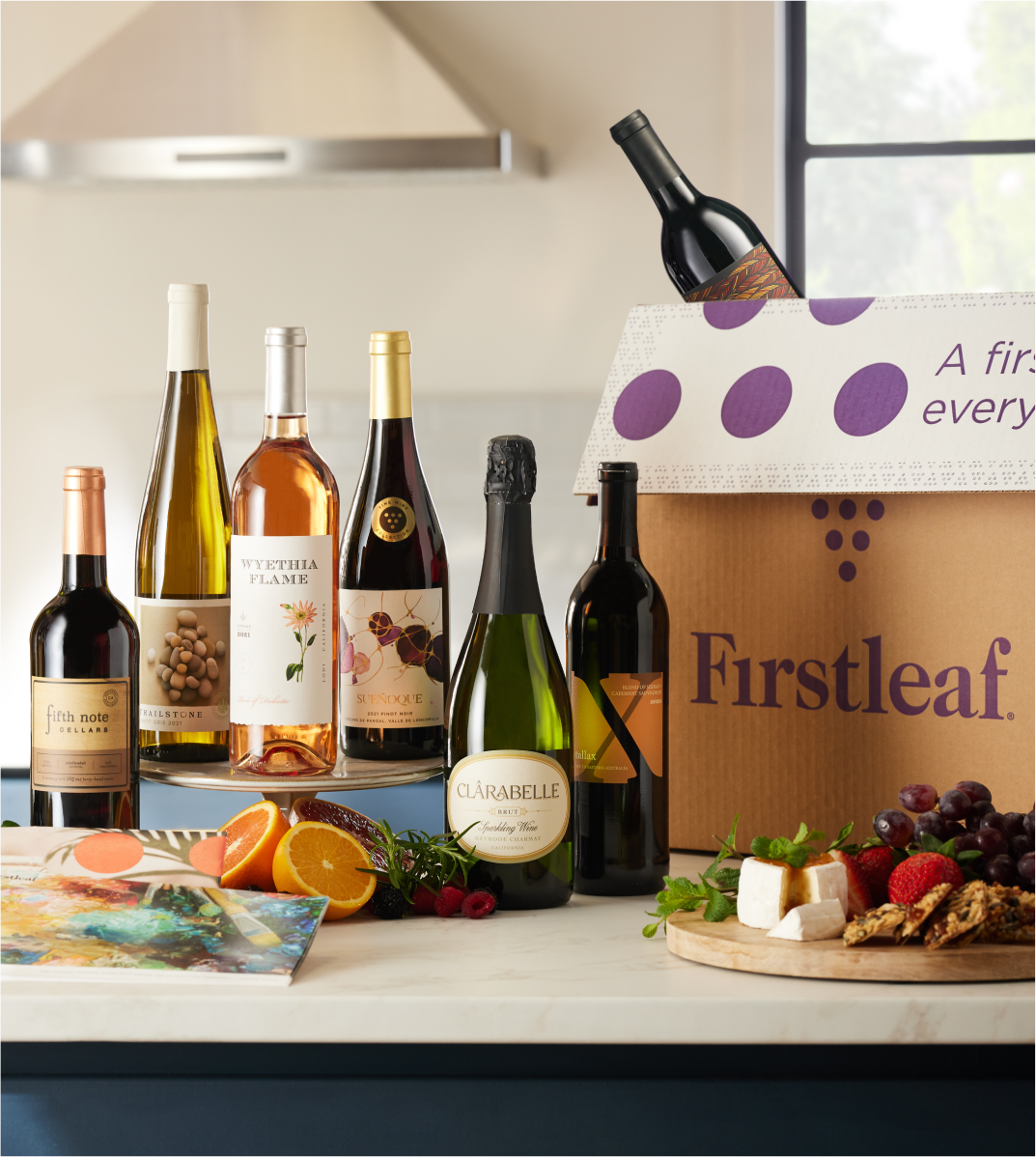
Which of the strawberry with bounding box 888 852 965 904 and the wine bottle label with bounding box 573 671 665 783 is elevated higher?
the wine bottle label with bounding box 573 671 665 783

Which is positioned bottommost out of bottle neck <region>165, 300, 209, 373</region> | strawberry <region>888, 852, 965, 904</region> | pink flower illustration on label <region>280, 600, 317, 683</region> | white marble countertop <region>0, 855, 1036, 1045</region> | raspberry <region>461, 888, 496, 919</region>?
white marble countertop <region>0, 855, 1036, 1045</region>

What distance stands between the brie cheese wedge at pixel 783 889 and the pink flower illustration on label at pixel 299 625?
0.32 m

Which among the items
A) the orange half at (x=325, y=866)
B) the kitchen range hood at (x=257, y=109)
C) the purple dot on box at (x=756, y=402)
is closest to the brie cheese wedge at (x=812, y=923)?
the orange half at (x=325, y=866)

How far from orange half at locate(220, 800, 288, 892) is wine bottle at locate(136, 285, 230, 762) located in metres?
0.12

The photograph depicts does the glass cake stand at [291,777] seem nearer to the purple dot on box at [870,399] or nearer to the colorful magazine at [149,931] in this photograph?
the colorful magazine at [149,931]

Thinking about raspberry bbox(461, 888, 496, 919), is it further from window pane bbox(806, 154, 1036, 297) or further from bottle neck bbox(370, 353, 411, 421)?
window pane bbox(806, 154, 1036, 297)

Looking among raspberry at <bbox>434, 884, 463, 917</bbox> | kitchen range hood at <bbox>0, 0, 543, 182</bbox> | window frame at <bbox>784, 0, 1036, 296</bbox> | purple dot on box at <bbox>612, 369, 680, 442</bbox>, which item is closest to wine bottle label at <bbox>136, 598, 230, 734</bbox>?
raspberry at <bbox>434, 884, 463, 917</bbox>

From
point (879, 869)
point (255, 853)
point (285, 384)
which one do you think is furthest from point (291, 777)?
point (879, 869)

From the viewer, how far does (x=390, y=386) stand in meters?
0.91

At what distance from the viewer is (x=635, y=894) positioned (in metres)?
0.84

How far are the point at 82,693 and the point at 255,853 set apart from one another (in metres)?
0.16

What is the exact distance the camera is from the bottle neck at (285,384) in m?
0.84

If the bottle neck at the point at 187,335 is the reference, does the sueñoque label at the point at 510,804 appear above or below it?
below

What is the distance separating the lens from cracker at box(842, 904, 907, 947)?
655 mm
